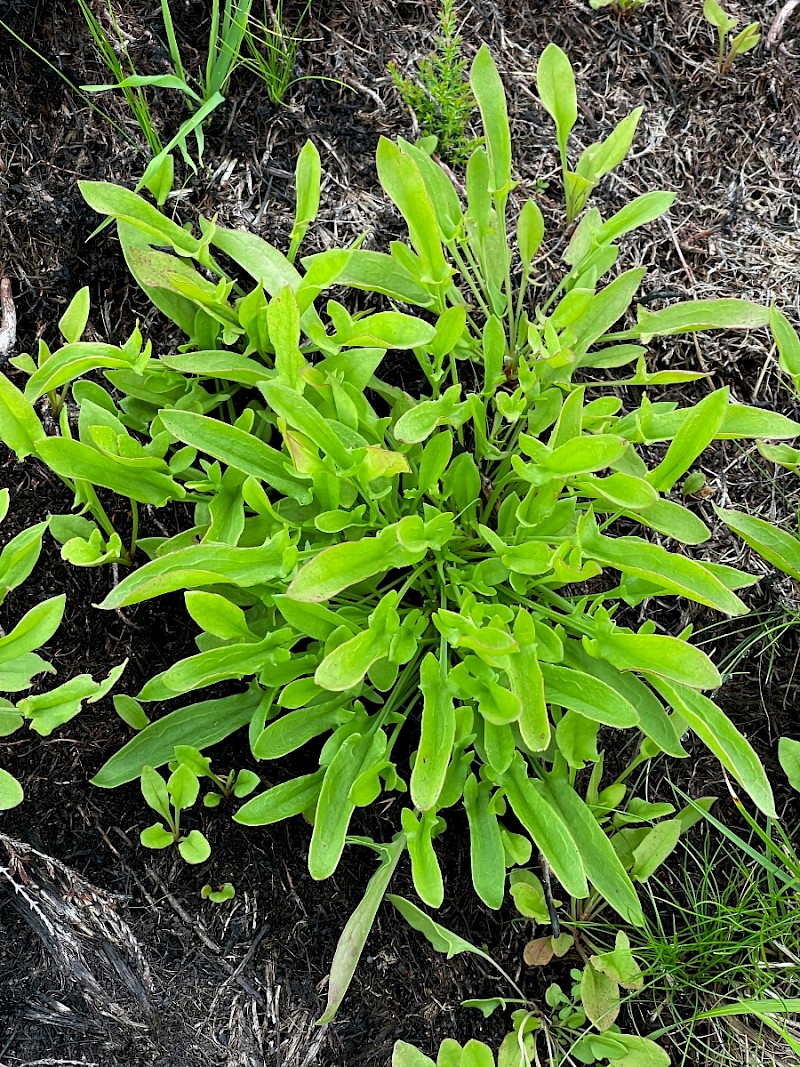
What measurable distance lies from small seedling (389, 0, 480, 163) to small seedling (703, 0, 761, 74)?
572mm

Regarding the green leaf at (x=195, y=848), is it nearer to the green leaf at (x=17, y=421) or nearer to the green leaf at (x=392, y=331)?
the green leaf at (x=17, y=421)

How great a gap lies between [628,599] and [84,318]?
1022mm

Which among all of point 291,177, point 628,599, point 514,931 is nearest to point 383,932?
point 514,931

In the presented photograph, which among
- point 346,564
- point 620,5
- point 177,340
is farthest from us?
point 620,5

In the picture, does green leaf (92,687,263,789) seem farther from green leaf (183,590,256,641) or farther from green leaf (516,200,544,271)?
green leaf (516,200,544,271)

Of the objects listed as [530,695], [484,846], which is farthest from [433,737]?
[484,846]

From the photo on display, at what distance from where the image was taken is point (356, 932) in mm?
1517

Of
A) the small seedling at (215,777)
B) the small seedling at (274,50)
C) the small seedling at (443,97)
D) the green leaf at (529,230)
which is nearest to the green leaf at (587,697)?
the small seedling at (215,777)

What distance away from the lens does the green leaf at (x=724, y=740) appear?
139 cm

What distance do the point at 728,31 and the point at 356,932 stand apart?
205cm

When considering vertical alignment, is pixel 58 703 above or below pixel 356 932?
above

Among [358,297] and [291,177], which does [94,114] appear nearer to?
[291,177]

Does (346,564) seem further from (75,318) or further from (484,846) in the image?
(75,318)

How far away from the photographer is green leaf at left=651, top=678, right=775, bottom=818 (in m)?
1.39
